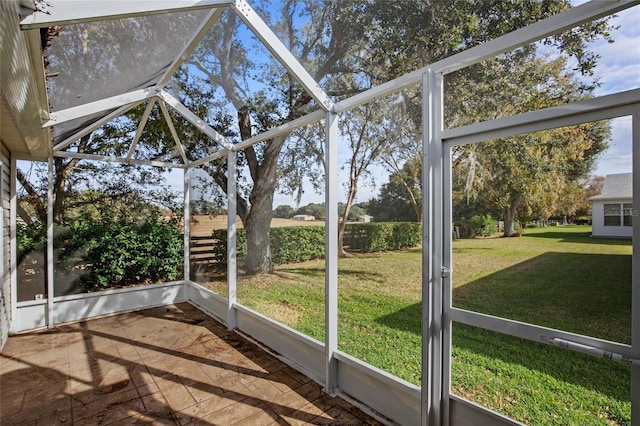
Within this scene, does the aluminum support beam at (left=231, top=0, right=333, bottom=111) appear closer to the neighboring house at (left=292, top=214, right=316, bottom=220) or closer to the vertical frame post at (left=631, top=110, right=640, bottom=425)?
the vertical frame post at (left=631, top=110, right=640, bottom=425)

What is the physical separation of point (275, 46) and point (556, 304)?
7.78ft

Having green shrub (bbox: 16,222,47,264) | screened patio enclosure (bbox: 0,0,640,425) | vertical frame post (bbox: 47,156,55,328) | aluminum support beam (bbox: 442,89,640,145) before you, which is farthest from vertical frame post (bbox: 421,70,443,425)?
green shrub (bbox: 16,222,47,264)

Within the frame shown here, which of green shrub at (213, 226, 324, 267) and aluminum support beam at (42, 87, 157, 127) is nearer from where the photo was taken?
aluminum support beam at (42, 87, 157, 127)

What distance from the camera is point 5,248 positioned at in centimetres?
373

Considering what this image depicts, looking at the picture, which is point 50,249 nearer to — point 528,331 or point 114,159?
point 114,159

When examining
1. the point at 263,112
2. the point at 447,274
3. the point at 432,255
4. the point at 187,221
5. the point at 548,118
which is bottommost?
the point at 447,274

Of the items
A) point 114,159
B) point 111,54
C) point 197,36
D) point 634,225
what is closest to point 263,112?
point 114,159

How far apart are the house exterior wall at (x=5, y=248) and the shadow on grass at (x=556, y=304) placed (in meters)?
4.56

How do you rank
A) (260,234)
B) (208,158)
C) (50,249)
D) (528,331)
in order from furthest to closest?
(260,234), (208,158), (50,249), (528,331)

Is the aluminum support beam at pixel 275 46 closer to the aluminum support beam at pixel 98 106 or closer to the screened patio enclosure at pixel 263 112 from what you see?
the screened patio enclosure at pixel 263 112

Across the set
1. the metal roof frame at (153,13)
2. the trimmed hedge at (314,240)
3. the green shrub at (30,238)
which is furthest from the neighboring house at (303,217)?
the green shrub at (30,238)

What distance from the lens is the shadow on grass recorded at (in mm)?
1376

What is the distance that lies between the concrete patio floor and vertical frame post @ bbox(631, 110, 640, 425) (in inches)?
55.0

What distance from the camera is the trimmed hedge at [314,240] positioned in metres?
3.66
